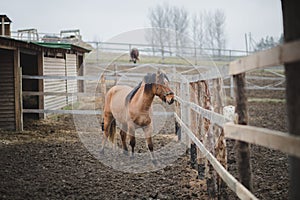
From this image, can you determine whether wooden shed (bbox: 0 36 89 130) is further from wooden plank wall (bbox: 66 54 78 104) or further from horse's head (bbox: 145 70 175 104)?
horse's head (bbox: 145 70 175 104)

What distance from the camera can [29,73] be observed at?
12258mm

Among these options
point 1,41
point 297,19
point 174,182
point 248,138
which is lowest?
point 174,182

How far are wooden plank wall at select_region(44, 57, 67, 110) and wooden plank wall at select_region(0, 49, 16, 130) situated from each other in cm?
226

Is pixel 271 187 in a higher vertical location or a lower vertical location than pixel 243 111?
lower

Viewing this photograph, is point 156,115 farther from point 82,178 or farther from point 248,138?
point 248,138

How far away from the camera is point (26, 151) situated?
671 centimetres

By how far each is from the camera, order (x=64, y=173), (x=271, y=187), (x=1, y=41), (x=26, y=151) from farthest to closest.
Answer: (x=1, y=41) → (x=26, y=151) → (x=64, y=173) → (x=271, y=187)

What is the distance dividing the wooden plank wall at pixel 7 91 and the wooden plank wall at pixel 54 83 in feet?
7.40

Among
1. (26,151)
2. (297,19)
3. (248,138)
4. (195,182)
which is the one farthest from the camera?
(26,151)

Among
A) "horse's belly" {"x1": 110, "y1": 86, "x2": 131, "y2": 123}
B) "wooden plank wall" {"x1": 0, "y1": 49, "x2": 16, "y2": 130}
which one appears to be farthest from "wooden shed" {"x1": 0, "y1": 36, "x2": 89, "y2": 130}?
"horse's belly" {"x1": 110, "y1": 86, "x2": 131, "y2": 123}

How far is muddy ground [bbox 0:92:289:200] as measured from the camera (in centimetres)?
418

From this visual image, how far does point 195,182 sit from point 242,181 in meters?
2.24

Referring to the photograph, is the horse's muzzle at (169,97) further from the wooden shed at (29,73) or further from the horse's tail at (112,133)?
the wooden shed at (29,73)

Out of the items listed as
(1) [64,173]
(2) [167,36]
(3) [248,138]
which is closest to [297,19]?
(3) [248,138]
